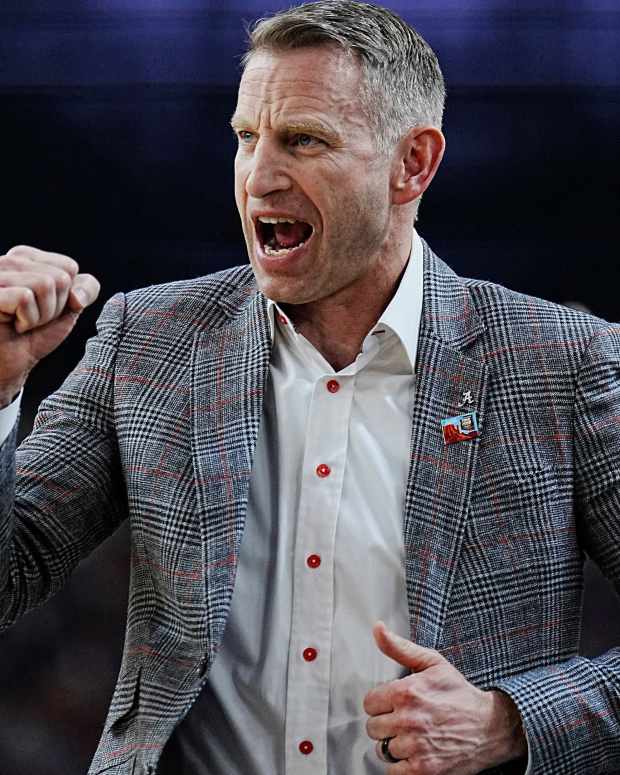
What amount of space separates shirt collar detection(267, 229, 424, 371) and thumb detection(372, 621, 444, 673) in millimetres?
394

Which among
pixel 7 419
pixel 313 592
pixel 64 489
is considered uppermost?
pixel 7 419

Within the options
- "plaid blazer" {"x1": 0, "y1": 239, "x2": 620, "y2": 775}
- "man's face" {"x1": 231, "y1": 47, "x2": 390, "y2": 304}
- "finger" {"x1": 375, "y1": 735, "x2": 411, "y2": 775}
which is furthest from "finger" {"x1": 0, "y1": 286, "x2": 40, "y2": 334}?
"finger" {"x1": 375, "y1": 735, "x2": 411, "y2": 775}

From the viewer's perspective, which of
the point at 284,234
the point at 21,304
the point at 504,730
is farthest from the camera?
the point at 284,234

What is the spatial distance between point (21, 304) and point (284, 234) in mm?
438

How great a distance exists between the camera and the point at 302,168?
1573mm

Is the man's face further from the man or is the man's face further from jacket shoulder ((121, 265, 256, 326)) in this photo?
jacket shoulder ((121, 265, 256, 326))

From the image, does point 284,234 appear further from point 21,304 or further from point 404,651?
point 404,651

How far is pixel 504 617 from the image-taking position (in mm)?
1555

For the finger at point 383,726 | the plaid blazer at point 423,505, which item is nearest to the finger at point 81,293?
the plaid blazer at point 423,505

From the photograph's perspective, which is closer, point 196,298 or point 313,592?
point 313,592

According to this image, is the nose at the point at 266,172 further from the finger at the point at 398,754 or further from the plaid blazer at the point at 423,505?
the finger at the point at 398,754

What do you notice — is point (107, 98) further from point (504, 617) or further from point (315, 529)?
point (504, 617)

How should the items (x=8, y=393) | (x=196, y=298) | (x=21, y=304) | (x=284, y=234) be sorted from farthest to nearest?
(x=196, y=298), (x=284, y=234), (x=8, y=393), (x=21, y=304)

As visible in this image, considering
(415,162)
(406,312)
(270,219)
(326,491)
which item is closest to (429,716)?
(326,491)
